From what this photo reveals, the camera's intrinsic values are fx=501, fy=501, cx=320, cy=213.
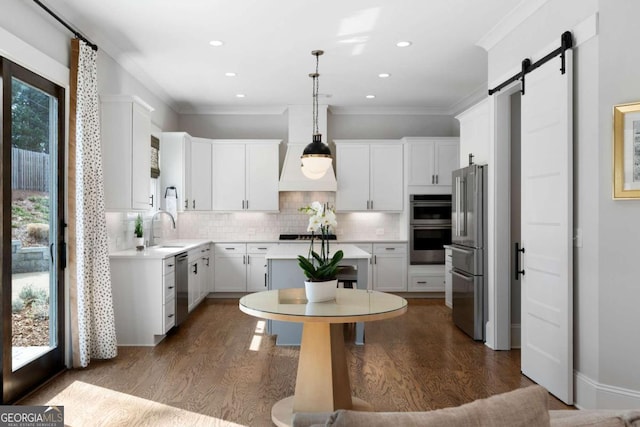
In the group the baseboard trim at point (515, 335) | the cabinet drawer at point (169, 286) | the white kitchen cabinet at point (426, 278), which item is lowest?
the baseboard trim at point (515, 335)

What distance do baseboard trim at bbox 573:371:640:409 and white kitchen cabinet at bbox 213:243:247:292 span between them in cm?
497

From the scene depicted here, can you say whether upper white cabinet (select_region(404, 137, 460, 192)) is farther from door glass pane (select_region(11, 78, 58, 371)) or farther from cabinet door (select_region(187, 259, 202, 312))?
door glass pane (select_region(11, 78, 58, 371))

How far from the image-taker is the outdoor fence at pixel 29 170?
11.0ft

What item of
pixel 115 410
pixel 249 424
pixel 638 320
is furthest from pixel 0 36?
pixel 638 320

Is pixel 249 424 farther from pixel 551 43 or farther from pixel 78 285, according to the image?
pixel 551 43

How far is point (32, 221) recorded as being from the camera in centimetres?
357

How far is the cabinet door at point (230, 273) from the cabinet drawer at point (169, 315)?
2115 millimetres

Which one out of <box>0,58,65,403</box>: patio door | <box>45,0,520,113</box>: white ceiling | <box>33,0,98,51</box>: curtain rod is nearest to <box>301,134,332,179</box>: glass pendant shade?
<box>45,0,520,113</box>: white ceiling

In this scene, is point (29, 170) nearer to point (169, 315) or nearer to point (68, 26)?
point (68, 26)

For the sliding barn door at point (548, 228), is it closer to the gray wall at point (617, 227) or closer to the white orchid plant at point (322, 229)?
the gray wall at point (617, 227)

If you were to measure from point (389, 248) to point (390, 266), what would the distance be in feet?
0.87

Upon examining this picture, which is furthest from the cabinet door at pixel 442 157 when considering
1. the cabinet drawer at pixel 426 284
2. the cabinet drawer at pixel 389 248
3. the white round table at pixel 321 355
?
the white round table at pixel 321 355

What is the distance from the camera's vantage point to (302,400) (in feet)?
9.44

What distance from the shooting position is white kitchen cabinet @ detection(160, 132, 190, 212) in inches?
271
